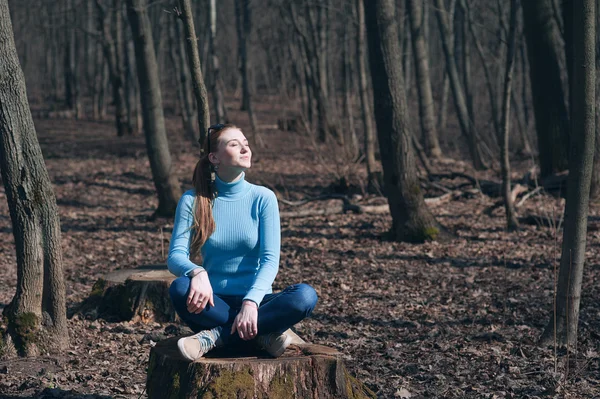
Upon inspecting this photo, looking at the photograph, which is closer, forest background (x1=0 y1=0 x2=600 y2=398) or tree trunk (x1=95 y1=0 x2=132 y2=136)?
forest background (x1=0 y1=0 x2=600 y2=398)

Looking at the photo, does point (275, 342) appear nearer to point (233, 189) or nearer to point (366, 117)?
point (233, 189)

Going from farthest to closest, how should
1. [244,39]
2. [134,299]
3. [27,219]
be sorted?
[244,39] < [134,299] < [27,219]

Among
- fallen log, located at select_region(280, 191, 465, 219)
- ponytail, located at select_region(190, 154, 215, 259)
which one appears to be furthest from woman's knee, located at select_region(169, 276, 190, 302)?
fallen log, located at select_region(280, 191, 465, 219)

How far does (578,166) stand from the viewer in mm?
5461

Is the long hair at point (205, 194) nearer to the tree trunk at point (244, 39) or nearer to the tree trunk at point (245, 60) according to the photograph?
the tree trunk at point (245, 60)

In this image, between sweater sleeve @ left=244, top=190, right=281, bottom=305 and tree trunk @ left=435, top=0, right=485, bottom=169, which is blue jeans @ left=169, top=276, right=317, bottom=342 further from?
tree trunk @ left=435, top=0, right=485, bottom=169

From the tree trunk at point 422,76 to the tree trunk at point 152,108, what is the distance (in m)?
6.21

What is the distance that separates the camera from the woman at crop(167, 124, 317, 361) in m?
3.79

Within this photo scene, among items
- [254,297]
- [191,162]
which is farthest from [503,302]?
[191,162]

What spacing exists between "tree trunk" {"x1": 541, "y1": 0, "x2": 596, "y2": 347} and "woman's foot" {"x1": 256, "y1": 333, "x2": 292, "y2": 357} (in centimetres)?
234

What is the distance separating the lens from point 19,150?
538cm

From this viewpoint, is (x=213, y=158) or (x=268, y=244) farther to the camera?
(x=213, y=158)

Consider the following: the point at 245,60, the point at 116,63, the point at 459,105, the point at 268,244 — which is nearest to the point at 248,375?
the point at 268,244

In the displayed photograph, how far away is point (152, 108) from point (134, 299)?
5.35 meters
